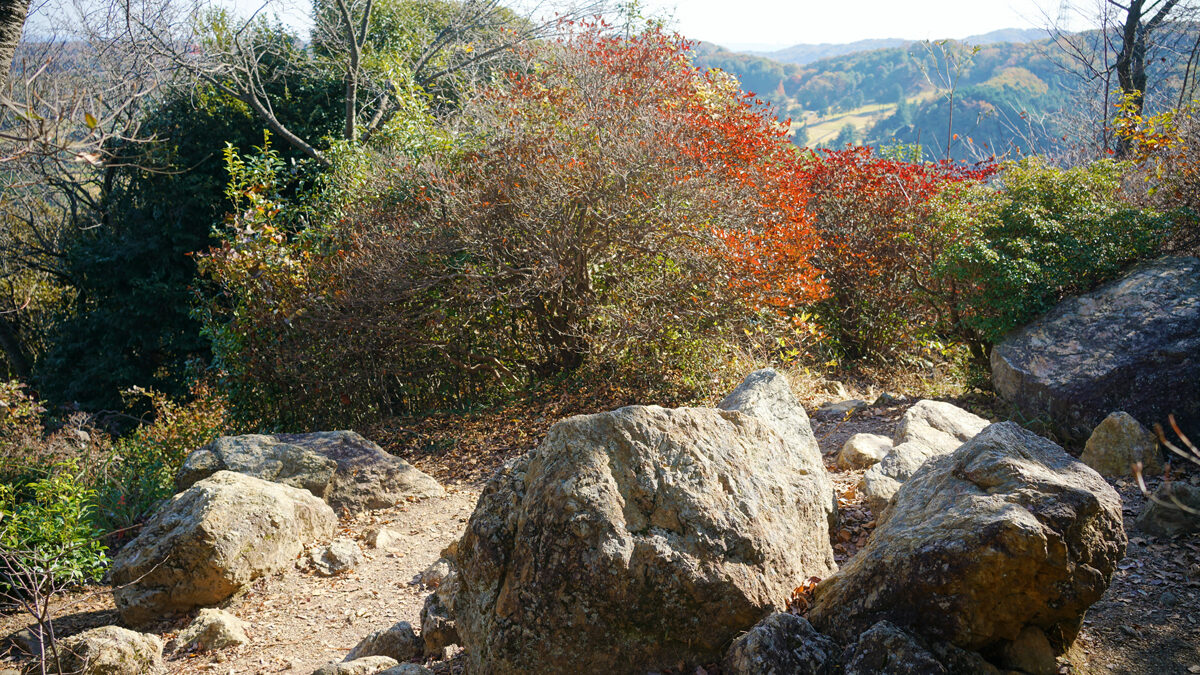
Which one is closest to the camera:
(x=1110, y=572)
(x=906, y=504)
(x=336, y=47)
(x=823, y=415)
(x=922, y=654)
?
(x=922, y=654)

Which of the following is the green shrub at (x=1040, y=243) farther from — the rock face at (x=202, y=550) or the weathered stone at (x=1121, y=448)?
the rock face at (x=202, y=550)

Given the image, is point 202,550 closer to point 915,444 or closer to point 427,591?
point 427,591

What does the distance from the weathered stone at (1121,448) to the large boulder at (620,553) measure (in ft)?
9.38

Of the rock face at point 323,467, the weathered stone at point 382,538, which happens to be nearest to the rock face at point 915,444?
the weathered stone at point 382,538

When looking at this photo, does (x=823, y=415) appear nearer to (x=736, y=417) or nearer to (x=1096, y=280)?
(x=1096, y=280)

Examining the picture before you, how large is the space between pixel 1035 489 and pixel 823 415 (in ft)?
13.1

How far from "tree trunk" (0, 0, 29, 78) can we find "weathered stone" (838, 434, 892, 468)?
5.61 m

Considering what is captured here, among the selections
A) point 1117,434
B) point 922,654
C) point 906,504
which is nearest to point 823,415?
point 1117,434

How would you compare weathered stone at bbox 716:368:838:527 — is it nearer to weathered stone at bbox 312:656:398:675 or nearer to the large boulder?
the large boulder

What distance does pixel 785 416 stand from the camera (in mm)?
4297

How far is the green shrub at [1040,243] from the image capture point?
6.23m

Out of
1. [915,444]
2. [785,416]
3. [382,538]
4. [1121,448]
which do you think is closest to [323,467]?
[382,538]

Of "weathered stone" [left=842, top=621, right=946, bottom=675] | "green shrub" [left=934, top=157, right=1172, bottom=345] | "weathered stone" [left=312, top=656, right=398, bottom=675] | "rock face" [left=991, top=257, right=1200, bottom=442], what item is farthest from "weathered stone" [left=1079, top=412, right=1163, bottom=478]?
"weathered stone" [left=312, top=656, right=398, bottom=675]

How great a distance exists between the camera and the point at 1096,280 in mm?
6281
